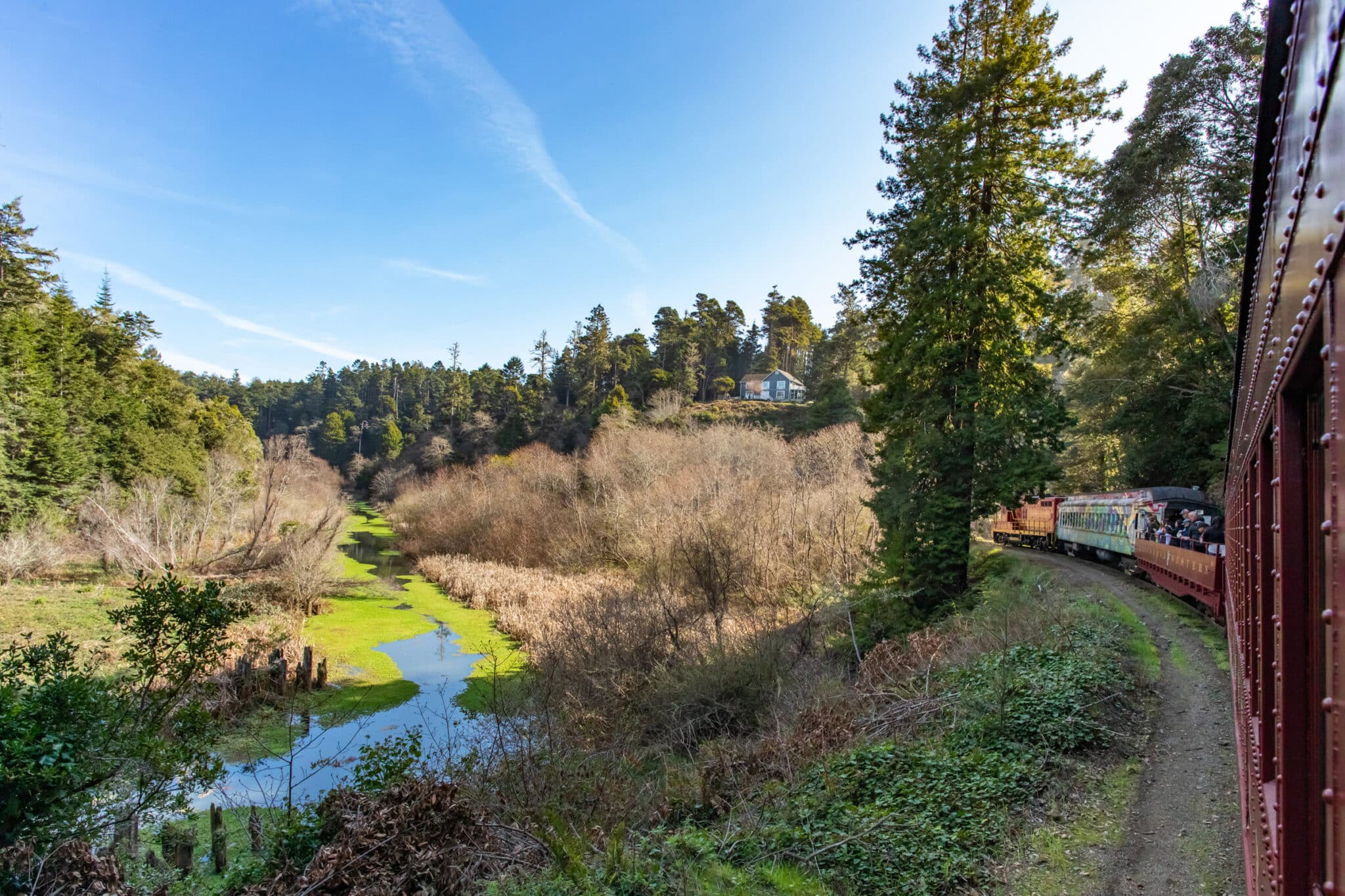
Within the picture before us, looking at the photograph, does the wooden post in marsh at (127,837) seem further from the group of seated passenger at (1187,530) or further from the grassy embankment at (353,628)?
the group of seated passenger at (1187,530)

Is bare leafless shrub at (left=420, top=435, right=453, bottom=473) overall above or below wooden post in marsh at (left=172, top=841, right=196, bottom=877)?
above

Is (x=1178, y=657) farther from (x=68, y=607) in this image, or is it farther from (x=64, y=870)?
(x=68, y=607)

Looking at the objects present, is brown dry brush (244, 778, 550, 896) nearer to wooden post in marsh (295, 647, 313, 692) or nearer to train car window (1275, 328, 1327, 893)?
train car window (1275, 328, 1327, 893)

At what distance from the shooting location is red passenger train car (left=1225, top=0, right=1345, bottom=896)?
1.42 m

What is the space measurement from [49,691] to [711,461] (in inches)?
1071

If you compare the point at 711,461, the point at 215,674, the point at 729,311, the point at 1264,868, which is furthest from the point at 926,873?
the point at 729,311

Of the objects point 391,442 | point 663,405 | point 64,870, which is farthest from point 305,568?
point 391,442

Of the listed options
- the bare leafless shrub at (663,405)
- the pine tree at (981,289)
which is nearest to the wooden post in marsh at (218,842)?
the pine tree at (981,289)

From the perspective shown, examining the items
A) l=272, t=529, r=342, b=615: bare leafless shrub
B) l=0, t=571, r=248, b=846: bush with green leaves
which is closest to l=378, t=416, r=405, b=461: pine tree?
l=272, t=529, r=342, b=615: bare leafless shrub

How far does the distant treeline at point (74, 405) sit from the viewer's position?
26.7 metres

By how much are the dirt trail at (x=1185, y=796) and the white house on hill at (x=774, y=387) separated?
5866cm

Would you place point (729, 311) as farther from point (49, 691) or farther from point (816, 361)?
point (49, 691)

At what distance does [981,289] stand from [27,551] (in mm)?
33448

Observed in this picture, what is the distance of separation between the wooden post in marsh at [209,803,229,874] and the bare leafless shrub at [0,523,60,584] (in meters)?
22.2
